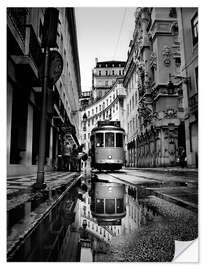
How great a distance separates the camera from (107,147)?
12.7 m

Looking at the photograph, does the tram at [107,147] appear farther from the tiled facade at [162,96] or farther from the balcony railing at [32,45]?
the balcony railing at [32,45]

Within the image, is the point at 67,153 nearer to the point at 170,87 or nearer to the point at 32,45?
the point at 32,45

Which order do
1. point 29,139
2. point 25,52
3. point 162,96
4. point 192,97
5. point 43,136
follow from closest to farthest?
point 192,97 < point 43,136 < point 25,52 < point 29,139 < point 162,96

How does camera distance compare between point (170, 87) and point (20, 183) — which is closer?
point (20, 183)

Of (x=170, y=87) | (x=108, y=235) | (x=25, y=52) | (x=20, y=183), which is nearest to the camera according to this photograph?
(x=108, y=235)

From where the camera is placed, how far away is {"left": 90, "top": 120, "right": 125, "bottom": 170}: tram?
1256 cm

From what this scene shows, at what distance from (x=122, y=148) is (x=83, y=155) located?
239cm

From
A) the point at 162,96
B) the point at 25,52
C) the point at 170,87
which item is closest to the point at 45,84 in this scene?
the point at 25,52

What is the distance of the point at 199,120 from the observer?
1.75 metres

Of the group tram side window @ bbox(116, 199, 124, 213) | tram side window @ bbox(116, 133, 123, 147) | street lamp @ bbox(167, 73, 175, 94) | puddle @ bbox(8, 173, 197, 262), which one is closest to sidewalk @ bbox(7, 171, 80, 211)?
puddle @ bbox(8, 173, 197, 262)

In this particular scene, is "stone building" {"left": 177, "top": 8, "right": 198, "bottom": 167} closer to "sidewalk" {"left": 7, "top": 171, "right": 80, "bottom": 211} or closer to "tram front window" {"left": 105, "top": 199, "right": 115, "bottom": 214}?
"tram front window" {"left": 105, "top": 199, "right": 115, "bottom": 214}

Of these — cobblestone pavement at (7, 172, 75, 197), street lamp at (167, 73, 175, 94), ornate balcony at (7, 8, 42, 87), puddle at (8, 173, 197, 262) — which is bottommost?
cobblestone pavement at (7, 172, 75, 197)
